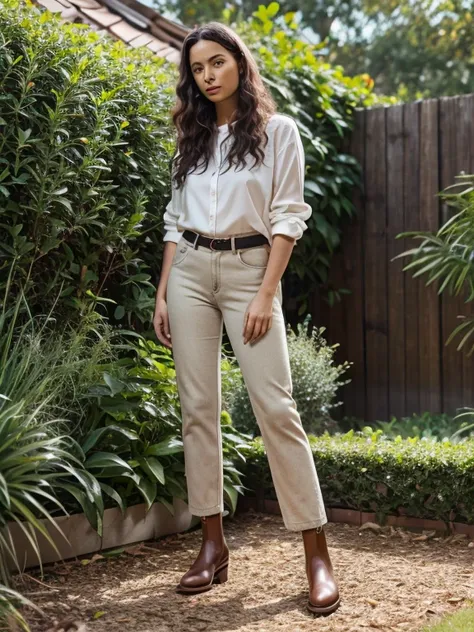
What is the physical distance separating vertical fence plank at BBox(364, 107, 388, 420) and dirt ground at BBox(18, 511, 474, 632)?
1910mm

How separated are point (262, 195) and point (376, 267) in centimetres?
286

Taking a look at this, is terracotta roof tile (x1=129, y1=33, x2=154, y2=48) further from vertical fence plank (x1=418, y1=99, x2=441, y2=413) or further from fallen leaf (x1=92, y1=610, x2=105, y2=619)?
fallen leaf (x1=92, y1=610, x2=105, y2=619)

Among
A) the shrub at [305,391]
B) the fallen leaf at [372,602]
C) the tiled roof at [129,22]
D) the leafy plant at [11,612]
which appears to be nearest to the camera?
the leafy plant at [11,612]

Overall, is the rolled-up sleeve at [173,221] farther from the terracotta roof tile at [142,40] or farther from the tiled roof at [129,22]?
the terracotta roof tile at [142,40]

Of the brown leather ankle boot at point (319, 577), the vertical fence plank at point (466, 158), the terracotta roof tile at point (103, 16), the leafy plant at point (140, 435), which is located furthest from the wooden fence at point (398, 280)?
the brown leather ankle boot at point (319, 577)

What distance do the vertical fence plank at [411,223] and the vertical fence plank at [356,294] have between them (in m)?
0.32

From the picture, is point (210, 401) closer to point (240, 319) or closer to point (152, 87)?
point (240, 319)

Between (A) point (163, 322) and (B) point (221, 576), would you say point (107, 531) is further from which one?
(A) point (163, 322)

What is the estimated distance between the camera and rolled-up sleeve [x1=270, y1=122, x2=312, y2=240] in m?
2.79

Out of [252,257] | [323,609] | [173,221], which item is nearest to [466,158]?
[173,221]

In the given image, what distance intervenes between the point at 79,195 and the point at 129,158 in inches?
14.4

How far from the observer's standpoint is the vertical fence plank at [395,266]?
5477mm

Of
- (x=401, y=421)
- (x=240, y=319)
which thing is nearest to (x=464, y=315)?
(x=401, y=421)

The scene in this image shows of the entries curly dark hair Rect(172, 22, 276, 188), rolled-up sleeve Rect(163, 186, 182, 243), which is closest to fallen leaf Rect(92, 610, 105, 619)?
rolled-up sleeve Rect(163, 186, 182, 243)
